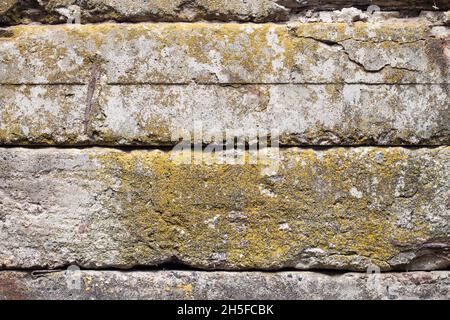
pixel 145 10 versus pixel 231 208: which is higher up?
pixel 145 10

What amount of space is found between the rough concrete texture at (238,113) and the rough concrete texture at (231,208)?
0.24 ft

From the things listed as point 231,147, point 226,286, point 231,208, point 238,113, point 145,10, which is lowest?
point 226,286

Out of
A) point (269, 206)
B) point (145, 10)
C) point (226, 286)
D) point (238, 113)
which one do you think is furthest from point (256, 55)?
point (226, 286)

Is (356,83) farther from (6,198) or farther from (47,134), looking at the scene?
(6,198)

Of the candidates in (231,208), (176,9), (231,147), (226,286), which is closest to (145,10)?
(176,9)

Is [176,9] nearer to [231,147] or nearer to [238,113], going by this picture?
[238,113]

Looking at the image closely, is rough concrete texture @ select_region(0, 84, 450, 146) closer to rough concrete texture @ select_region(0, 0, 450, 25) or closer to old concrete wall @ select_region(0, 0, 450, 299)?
old concrete wall @ select_region(0, 0, 450, 299)

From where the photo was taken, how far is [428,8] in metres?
2.68

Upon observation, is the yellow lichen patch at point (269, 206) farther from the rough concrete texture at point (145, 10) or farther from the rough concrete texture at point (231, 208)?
the rough concrete texture at point (145, 10)

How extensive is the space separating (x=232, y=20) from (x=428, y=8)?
0.92 meters

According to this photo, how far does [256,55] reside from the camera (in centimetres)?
262

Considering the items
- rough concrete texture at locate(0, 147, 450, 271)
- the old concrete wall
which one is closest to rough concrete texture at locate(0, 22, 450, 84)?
the old concrete wall

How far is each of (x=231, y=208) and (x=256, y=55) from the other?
0.72m

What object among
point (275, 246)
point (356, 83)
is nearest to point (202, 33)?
point (356, 83)
